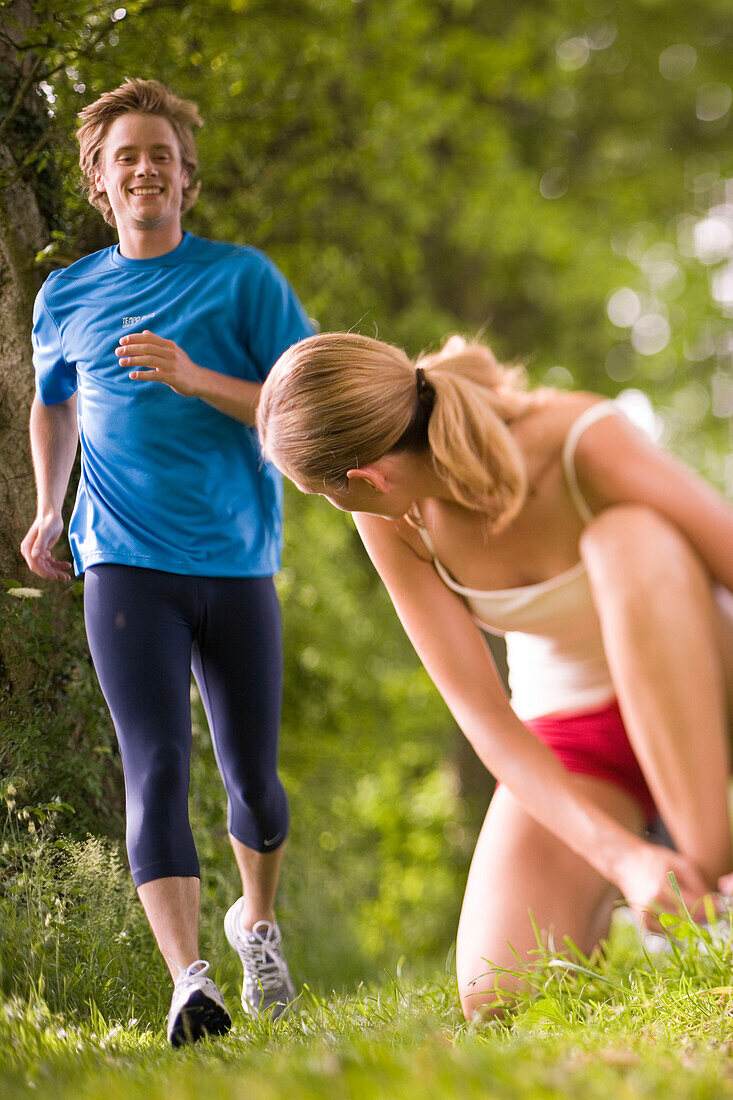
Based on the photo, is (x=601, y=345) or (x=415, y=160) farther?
(x=601, y=345)

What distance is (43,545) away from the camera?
2.25 meters

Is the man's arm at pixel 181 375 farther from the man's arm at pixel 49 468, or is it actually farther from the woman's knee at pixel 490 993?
the woman's knee at pixel 490 993

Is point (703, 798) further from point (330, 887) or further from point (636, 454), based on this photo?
point (330, 887)

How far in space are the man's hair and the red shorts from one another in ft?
5.26

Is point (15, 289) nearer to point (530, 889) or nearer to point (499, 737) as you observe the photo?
point (499, 737)

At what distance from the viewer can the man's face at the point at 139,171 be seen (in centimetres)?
216

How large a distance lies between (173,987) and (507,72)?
19.5 ft

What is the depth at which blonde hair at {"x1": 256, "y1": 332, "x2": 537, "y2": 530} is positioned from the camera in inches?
80.6

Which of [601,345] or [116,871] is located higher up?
[601,345]

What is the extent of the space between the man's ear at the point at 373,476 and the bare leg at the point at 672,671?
0.49 metres

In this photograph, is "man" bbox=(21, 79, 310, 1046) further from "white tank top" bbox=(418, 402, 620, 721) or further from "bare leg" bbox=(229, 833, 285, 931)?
"white tank top" bbox=(418, 402, 620, 721)

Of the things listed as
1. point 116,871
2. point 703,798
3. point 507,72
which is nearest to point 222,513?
point 116,871

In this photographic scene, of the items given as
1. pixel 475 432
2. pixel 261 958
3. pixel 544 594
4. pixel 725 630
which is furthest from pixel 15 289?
pixel 725 630

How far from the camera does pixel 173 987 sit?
2.12 meters
